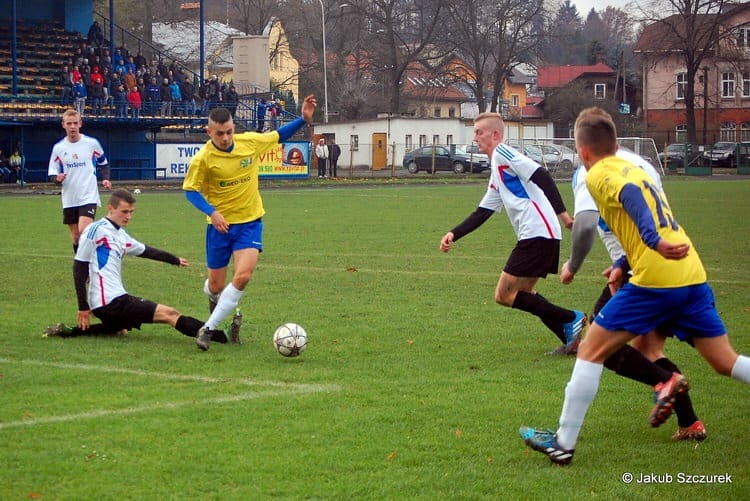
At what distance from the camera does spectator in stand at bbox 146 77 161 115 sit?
41781 mm

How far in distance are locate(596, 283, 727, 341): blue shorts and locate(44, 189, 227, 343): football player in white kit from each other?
427cm

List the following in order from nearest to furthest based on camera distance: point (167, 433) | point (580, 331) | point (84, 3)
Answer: point (167, 433) < point (580, 331) < point (84, 3)

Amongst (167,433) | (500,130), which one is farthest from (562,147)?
(167,433)

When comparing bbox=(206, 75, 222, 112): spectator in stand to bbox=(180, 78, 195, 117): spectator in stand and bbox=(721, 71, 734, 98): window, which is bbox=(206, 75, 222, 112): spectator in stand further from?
bbox=(721, 71, 734, 98): window

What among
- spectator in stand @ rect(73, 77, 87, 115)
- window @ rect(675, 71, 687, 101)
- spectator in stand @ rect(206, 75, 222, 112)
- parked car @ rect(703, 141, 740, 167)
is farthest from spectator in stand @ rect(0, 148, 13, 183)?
window @ rect(675, 71, 687, 101)

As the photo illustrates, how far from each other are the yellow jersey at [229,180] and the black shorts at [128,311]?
1.03 metres

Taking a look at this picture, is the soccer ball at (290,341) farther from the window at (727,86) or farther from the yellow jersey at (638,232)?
the window at (727,86)

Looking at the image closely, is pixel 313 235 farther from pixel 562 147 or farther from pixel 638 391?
pixel 562 147

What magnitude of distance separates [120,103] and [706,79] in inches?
1696

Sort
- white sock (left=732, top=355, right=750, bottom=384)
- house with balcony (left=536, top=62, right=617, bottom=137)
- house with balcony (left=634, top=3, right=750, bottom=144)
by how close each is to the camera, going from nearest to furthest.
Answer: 1. white sock (left=732, top=355, right=750, bottom=384)
2. house with balcony (left=634, top=3, right=750, bottom=144)
3. house with balcony (left=536, top=62, right=617, bottom=137)

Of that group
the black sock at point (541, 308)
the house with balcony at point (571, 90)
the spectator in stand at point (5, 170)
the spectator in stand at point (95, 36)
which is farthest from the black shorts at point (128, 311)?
the house with balcony at point (571, 90)

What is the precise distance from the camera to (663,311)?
5.04m

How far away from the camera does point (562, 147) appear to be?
49188 mm

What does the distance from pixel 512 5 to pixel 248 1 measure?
19077 mm
